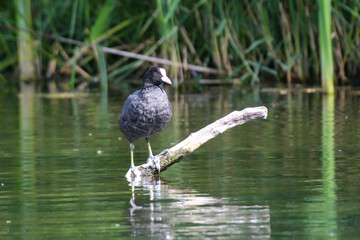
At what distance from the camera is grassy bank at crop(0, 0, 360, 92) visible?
14766 millimetres

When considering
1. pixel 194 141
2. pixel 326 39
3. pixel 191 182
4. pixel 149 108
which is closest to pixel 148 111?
pixel 149 108

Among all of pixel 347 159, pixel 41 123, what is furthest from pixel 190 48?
pixel 347 159

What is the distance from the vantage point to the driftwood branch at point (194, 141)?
6.50 metres

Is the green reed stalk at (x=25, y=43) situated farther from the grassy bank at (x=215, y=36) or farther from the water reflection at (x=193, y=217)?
the water reflection at (x=193, y=217)

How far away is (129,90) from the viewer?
16953 mm

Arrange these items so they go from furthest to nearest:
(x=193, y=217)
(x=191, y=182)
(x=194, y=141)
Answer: (x=194, y=141), (x=191, y=182), (x=193, y=217)

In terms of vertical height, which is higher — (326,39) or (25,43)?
(25,43)

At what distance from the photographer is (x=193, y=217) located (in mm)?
5098

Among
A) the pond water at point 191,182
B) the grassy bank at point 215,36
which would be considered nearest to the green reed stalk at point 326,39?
the grassy bank at point 215,36

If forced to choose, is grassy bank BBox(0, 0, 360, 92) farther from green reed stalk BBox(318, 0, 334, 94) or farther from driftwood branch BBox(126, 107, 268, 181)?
driftwood branch BBox(126, 107, 268, 181)

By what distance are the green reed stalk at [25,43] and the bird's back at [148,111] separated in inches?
444

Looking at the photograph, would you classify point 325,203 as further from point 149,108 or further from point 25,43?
point 25,43

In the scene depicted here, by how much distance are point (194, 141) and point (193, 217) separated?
1.59 meters

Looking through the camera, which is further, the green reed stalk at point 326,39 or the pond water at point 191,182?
the green reed stalk at point 326,39
